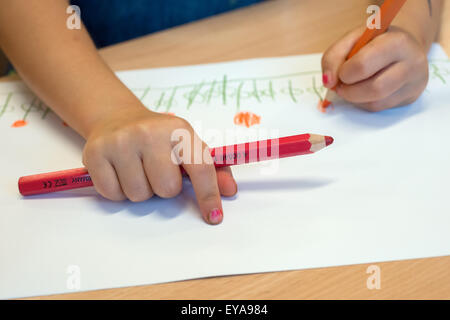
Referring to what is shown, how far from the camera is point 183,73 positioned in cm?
57

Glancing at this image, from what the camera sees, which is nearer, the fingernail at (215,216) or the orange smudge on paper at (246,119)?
the fingernail at (215,216)

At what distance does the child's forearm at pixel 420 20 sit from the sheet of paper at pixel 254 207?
5 cm

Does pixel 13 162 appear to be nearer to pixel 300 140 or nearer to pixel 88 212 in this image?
pixel 88 212

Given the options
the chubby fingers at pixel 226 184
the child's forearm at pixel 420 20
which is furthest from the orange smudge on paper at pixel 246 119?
the child's forearm at pixel 420 20

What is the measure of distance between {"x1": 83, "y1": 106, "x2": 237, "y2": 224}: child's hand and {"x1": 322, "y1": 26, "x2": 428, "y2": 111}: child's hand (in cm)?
19

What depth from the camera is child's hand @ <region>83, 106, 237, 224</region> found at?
37 centimetres

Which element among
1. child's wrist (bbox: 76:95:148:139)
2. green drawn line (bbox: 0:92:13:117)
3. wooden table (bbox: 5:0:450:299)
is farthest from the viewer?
green drawn line (bbox: 0:92:13:117)

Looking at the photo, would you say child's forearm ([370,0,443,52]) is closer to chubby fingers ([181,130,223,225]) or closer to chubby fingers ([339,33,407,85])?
chubby fingers ([339,33,407,85])

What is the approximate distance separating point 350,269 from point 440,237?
0.26 feet

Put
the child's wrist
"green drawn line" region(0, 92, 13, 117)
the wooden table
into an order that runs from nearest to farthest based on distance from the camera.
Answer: the wooden table, the child's wrist, "green drawn line" region(0, 92, 13, 117)

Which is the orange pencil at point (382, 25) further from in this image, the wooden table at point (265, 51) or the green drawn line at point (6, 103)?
the green drawn line at point (6, 103)

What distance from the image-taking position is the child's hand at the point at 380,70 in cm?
45

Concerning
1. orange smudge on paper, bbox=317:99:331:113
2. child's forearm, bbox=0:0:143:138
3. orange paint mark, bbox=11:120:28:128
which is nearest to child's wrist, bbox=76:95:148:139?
child's forearm, bbox=0:0:143:138
